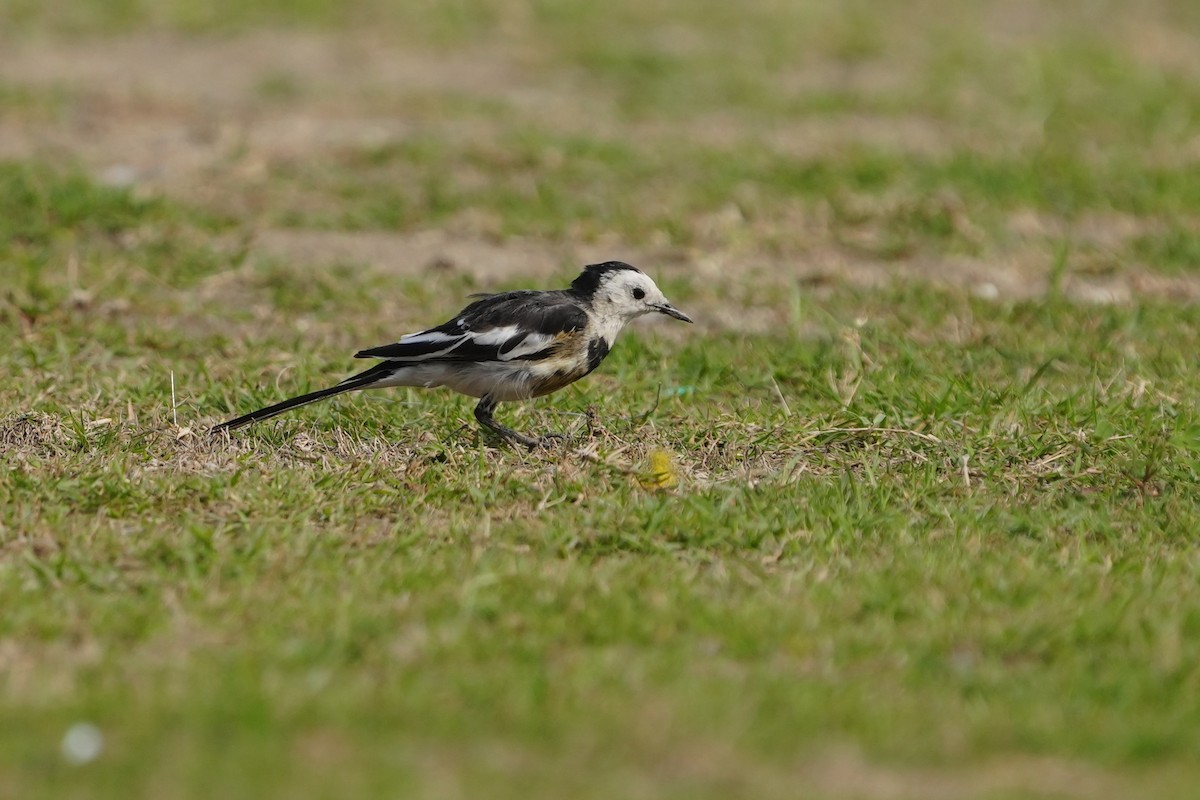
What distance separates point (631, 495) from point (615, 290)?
51.8 inches

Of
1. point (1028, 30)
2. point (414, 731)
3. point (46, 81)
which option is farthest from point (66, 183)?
point (1028, 30)

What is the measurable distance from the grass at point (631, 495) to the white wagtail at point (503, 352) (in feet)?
0.68

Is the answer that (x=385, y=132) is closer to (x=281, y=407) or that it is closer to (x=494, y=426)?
(x=494, y=426)

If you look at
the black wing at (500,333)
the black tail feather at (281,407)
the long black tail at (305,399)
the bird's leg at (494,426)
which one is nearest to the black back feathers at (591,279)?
the black wing at (500,333)

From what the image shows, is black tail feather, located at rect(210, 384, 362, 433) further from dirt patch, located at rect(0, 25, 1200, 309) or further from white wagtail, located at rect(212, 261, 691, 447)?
dirt patch, located at rect(0, 25, 1200, 309)

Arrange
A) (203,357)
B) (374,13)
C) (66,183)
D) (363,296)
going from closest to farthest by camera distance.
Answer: (203,357) → (363,296) → (66,183) → (374,13)

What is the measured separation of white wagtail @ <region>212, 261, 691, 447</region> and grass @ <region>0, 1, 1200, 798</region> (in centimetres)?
21

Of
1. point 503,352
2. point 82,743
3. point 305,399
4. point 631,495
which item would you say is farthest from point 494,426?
point 82,743

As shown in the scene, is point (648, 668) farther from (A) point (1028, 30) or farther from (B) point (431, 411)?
(A) point (1028, 30)

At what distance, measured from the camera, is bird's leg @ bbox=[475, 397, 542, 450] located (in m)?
6.78

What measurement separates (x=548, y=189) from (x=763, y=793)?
7.18 m

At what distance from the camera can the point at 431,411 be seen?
7.42m

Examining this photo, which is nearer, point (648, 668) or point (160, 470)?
point (648, 668)

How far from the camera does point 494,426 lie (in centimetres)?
691
